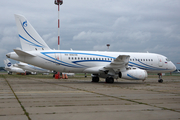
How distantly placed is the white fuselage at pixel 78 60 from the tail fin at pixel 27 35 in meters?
0.94

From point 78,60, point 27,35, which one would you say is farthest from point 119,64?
point 27,35

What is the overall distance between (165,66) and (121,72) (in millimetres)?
7879

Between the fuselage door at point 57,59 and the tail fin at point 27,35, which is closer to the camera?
the tail fin at point 27,35

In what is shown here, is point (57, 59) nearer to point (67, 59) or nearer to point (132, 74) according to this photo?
point (67, 59)

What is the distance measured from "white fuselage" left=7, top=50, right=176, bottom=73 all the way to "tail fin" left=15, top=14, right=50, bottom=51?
94 centimetres

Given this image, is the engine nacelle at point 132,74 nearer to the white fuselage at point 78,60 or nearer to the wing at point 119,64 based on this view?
the wing at point 119,64

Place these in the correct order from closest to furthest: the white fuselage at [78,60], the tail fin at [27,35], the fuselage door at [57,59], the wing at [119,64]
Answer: the wing at [119,64] < the white fuselage at [78,60] < the tail fin at [27,35] < the fuselage door at [57,59]

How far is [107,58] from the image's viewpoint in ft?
75.5

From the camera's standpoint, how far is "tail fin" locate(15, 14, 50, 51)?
20.7 meters

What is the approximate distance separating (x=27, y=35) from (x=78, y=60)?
19.0ft

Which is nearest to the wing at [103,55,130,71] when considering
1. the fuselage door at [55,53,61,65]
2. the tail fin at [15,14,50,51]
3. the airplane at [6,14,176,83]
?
the airplane at [6,14,176,83]

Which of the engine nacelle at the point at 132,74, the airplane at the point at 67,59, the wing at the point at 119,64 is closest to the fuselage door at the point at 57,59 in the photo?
the airplane at the point at 67,59

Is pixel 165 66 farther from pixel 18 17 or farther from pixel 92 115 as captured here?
pixel 92 115

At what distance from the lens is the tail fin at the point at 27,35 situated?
2067 cm
